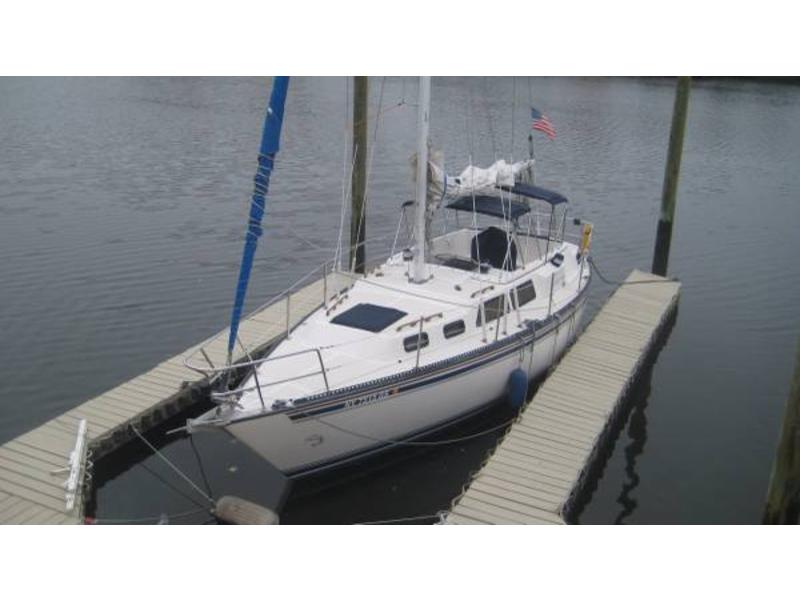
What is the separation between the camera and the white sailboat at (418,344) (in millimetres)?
12539

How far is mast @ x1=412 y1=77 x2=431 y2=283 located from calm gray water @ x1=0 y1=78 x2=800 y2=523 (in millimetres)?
1823

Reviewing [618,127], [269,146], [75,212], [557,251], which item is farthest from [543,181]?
[269,146]

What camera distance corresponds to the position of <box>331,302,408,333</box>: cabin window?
556 inches

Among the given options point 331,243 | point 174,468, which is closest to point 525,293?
point 174,468

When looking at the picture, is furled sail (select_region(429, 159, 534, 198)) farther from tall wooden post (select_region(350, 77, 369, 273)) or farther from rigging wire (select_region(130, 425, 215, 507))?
rigging wire (select_region(130, 425, 215, 507))

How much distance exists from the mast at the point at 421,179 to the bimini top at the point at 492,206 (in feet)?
4.73

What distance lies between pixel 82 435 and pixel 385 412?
5356 millimetres

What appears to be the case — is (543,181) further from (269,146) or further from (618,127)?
(269,146)

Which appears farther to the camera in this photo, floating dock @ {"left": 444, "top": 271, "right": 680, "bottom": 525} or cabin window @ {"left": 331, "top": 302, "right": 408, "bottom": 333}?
cabin window @ {"left": 331, "top": 302, "right": 408, "bottom": 333}

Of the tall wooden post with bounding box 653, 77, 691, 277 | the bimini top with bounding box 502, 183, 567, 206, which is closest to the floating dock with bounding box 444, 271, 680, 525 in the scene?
the bimini top with bounding box 502, 183, 567, 206

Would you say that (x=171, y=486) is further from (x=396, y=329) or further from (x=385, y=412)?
(x=396, y=329)

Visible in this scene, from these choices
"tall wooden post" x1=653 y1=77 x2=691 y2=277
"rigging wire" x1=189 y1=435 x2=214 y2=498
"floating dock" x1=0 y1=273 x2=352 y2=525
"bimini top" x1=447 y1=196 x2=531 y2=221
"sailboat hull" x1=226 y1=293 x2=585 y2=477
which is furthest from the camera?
"tall wooden post" x1=653 y1=77 x2=691 y2=277

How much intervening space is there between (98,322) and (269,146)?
1115 centimetres

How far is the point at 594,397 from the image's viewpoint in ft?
49.9
